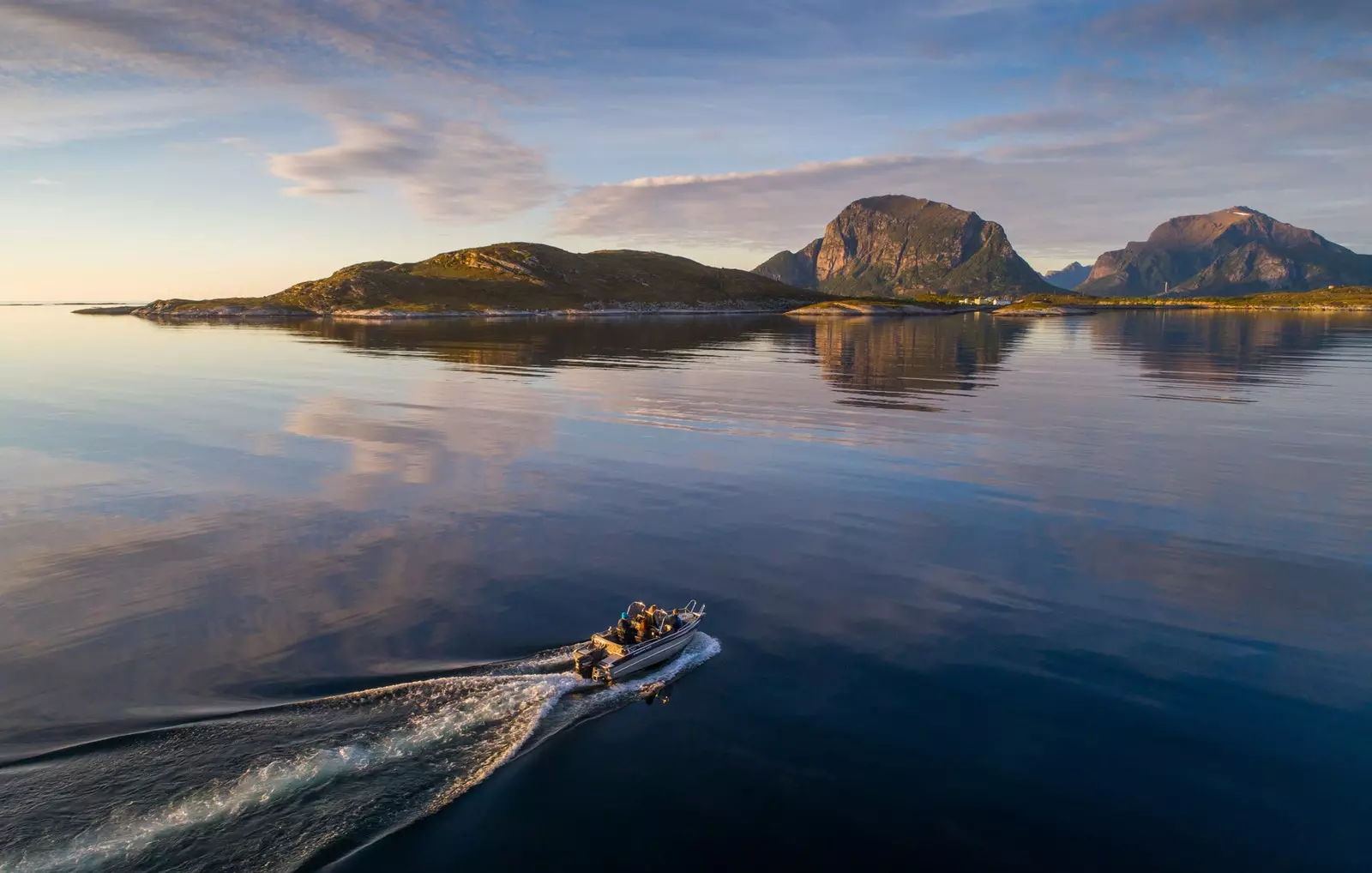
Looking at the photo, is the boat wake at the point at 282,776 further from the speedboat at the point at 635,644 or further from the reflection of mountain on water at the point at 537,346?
the reflection of mountain on water at the point at 537,346

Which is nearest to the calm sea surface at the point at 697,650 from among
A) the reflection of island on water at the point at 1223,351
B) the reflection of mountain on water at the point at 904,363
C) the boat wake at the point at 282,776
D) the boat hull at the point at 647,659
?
the boat wake at the point at 282,776

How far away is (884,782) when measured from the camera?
58.1 ft

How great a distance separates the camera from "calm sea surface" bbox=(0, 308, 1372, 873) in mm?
16125

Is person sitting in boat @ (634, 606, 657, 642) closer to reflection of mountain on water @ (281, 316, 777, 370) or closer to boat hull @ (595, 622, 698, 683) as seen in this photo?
boat hull @ (595, 622, 698, 683)

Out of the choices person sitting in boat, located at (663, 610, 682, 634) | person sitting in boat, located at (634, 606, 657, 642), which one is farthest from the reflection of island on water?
person sitting in boat, located at (634, 606, 657, 642)

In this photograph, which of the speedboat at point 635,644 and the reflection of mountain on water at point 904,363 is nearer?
the speedboat at point 635,644

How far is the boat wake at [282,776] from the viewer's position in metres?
15.0

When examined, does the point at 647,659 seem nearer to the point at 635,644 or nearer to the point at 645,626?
the point at 635,644

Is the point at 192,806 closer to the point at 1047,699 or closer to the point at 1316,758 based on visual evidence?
the point at 1047,699

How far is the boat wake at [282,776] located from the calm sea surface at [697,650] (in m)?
0.09

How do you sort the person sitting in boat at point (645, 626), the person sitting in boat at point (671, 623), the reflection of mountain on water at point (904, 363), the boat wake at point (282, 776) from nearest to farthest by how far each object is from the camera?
the boat wake at point (282, 776) → the person sitting in boat at point (645, 626) → the person sitting in boat at point (671, 623) → the reflection of mountain on water at point (904, 363)

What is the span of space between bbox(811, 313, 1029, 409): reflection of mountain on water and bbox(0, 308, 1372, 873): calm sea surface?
92.8ft

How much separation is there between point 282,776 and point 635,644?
979cm

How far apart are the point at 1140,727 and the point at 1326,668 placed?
849 centimetres
